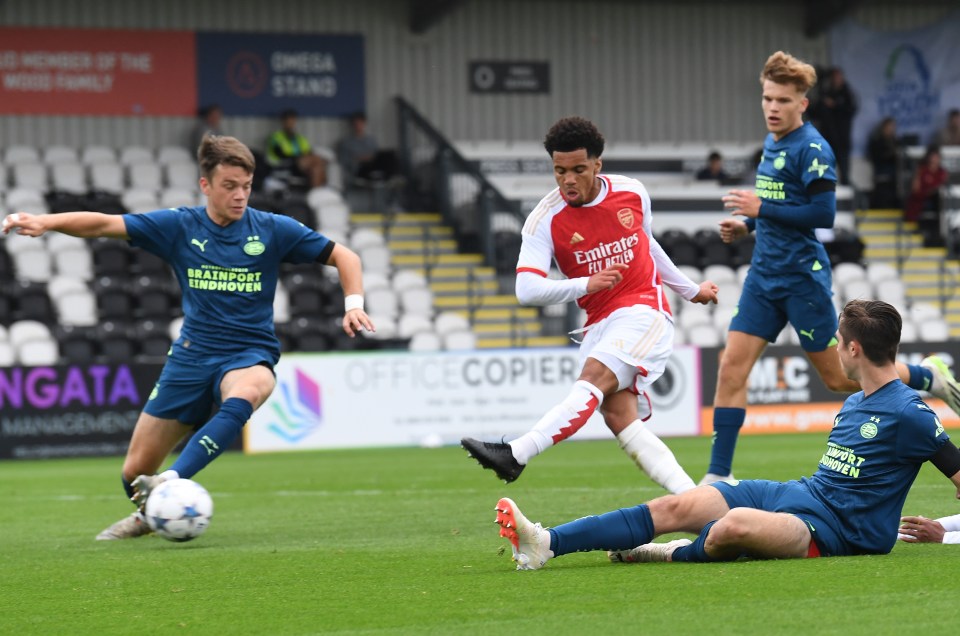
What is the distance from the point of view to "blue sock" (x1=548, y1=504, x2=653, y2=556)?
19.4ft

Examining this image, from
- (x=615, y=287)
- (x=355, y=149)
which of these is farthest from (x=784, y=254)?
(x=355, y=149)

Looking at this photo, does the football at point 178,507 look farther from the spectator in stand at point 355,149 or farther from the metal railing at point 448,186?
the spectator in stand at point 355,149

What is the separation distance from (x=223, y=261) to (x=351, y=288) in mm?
742

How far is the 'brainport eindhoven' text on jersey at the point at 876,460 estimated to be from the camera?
5.80m

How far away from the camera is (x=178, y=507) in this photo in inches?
295

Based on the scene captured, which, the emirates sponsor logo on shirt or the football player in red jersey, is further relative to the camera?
the emirates sponsor logo on shirt

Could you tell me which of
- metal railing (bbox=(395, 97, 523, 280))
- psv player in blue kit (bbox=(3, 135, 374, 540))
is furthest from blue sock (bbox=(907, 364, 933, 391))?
metal railing (bbox=(395, 97, 523, 280))

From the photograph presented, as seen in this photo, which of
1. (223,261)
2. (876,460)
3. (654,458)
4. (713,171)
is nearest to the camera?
(876,460)

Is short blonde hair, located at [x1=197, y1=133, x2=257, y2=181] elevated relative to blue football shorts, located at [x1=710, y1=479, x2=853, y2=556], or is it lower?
elevated

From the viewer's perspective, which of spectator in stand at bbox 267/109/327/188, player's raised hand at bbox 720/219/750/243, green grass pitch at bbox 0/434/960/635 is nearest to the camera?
green grass pitch at bbox 0/434/960/635

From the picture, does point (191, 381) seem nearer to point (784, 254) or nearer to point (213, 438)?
point (213, 438)

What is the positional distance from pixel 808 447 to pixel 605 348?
9063mm

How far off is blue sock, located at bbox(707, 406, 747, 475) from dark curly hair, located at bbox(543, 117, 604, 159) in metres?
2.23

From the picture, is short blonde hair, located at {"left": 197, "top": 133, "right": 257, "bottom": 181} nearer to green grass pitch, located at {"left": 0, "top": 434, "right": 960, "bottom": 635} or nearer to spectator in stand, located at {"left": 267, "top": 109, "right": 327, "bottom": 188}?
green grass pitch, located at {"left": 0, "top": 434, "right": 960, "bottom": 635}
